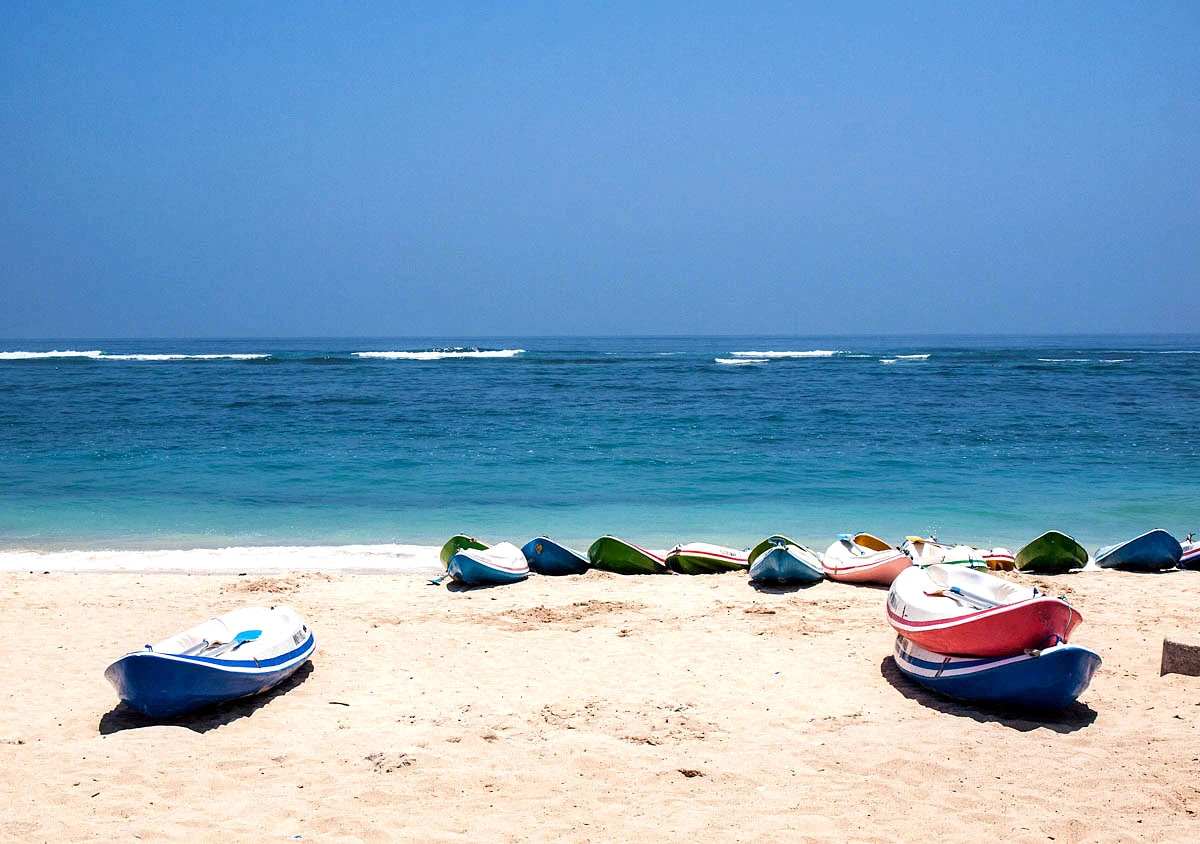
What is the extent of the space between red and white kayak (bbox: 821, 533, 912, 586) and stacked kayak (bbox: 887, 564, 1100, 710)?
10.0 ft

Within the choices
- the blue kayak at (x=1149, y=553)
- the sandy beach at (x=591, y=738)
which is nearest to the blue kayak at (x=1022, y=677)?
the sandy beach at (x=591, y=738)

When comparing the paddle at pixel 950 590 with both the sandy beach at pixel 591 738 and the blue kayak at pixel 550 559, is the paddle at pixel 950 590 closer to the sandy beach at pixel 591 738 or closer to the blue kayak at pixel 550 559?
the sandy beach at pixel 591 738

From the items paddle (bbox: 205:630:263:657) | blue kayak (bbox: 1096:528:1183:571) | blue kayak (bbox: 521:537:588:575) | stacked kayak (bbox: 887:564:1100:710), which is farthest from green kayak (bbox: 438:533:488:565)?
blue kayak (bbox: 1096:528:1183:571)

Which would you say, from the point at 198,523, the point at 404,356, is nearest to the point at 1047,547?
the point at 198,523

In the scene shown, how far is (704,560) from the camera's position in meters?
10.6

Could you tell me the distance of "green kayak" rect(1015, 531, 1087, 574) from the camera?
10.5m

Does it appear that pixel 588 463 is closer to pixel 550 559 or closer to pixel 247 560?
pixel 550 559

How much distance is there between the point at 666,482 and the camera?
16.8 metres

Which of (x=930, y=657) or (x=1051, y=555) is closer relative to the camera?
(x=930, y=657)

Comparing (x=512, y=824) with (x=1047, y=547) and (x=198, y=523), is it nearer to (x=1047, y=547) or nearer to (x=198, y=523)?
(x=1047, y=547)

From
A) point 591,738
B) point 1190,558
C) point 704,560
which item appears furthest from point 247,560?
point 1190,558

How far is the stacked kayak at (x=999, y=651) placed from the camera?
577 cm

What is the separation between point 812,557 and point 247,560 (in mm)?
7307

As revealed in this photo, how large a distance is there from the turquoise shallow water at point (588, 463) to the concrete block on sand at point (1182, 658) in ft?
19.9
